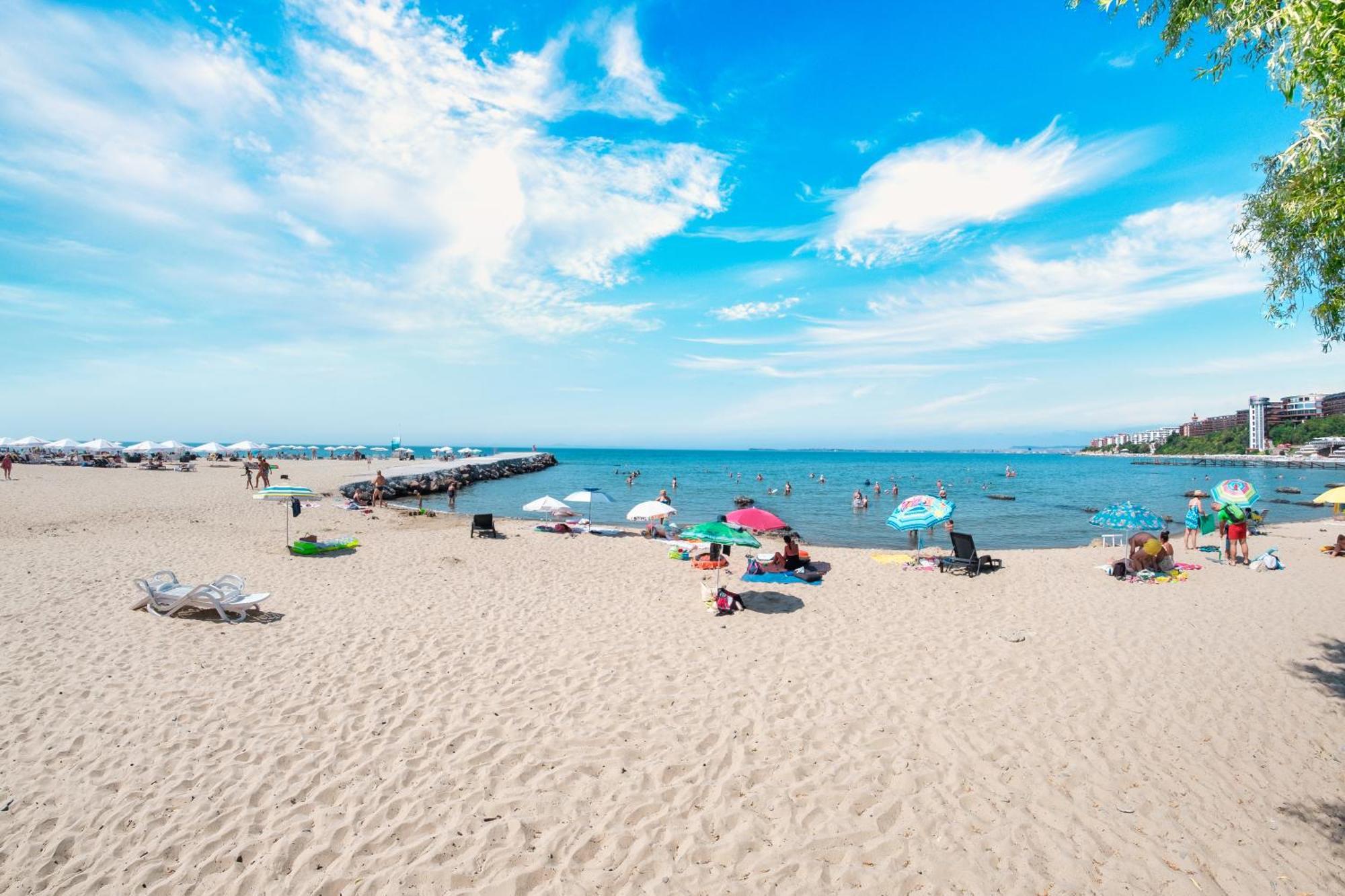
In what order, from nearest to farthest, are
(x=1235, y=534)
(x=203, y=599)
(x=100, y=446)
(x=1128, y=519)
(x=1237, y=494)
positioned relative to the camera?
(x=203, y=599), (x=1128, y=519), (x=1235, y=534), (x=1237, y=494), (x=100, y=446)

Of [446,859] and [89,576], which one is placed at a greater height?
[89,576]

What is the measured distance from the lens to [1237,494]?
1644 cm

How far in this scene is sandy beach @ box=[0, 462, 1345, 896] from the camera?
4.41 metres

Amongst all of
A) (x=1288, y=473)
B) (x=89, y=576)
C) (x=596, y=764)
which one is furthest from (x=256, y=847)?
(x=1288, y=473)

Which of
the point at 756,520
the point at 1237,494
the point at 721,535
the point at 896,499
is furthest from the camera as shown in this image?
the point at 896,499

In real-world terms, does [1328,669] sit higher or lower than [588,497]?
lower

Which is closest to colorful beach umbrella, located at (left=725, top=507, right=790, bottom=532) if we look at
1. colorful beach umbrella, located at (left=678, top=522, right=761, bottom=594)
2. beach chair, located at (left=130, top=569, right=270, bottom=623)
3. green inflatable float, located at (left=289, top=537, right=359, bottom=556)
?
colorful beach umbrella, located at (left=678, top=522, right=761, bottom=594)

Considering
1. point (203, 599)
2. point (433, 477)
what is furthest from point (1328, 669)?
point (433, 477)

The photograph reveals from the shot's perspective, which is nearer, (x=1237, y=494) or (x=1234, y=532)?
(x=1234, y=532)

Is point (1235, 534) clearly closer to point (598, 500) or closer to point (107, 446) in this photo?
point (598, 500)

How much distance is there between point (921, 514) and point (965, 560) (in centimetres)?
172

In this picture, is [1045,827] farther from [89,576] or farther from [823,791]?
[89,576]

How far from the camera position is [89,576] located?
11516 millimetres

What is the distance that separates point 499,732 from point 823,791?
342 cm
